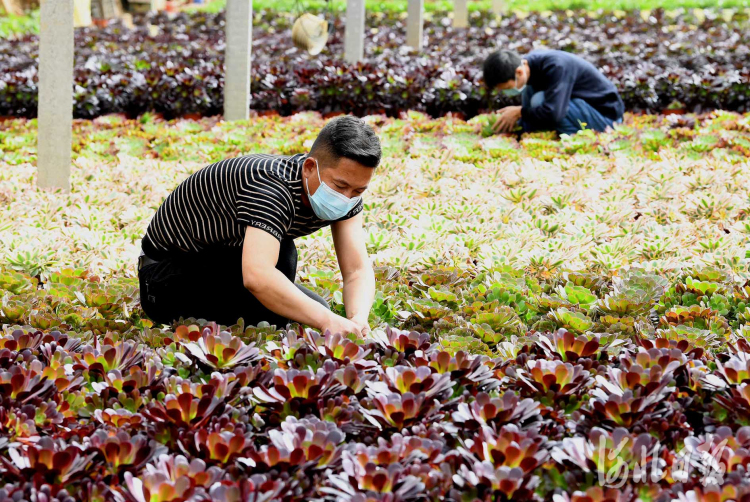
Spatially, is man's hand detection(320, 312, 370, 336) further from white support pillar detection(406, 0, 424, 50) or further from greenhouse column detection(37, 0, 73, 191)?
white support pillar detection(406, 0, 424, 50)

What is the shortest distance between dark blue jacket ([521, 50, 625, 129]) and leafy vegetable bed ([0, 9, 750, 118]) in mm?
1164

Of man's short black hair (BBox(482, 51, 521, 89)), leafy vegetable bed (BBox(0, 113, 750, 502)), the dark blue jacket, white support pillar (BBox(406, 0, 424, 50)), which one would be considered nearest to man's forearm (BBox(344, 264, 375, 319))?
leafy vegetable bed (BBox(0, 113, 750, 502))

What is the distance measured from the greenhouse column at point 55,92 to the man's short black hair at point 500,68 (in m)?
2.93

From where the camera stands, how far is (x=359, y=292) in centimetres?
297

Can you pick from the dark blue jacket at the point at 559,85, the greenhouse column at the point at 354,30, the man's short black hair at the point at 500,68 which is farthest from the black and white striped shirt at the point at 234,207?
the greenhouse column at the point at 354,30

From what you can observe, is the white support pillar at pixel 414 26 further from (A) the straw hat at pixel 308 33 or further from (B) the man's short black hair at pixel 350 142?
(B) the man's short black hair at pixel 350 142

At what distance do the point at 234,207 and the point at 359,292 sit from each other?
20.5 inches

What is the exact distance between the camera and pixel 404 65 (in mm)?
8719

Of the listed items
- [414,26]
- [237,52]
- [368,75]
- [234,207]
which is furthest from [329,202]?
[414,26]

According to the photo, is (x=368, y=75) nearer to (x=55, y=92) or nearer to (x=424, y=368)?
(x=55, y=92)

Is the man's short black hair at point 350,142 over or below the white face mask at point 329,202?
over

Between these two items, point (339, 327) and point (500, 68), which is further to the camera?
point (500, 68)

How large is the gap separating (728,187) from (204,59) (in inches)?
253

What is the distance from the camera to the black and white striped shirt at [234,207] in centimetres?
278
